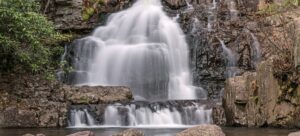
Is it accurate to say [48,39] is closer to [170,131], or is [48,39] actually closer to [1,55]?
[1,55]

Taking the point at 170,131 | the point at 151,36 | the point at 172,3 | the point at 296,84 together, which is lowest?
the point at 170,131

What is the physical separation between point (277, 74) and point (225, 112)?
272 cm

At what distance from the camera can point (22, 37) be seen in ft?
68.4

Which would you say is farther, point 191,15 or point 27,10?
point 191,15

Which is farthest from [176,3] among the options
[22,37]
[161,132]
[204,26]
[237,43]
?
[161,132]

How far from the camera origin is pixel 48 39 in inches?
934

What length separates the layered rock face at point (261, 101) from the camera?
17016mm

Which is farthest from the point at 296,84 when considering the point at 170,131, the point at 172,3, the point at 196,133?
the point at 172,3

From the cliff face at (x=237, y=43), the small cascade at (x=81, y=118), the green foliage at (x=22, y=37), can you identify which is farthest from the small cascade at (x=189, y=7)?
the small cascade at (x=81, y=118)

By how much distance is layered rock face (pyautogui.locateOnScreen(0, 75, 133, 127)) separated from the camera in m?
19.4

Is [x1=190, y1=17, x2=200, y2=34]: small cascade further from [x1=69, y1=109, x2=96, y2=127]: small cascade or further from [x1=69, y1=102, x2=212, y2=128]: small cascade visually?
[x1=69, y1=109, x2=96, y2=127]: small cascade

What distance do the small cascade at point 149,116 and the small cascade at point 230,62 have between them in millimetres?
6094

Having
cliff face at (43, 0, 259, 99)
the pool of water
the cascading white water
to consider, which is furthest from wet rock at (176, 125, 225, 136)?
cliff face at (43, 0, 259, 99)

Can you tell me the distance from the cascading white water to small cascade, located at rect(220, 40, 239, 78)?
2018mm
